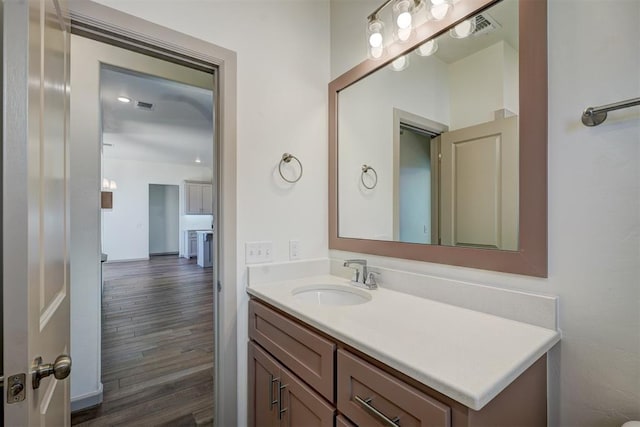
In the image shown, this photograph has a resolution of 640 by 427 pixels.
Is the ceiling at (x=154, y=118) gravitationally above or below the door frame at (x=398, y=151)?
above

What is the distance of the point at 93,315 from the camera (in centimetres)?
189

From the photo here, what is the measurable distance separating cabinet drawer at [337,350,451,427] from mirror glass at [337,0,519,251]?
651 millimetres

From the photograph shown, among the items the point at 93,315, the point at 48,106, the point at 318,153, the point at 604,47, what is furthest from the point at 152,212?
the point at 604,47

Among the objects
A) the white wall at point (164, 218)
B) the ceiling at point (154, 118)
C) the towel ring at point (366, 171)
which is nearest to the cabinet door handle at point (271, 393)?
the towel ring at point (366, 171)

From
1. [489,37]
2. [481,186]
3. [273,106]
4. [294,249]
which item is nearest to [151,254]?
[294,249]

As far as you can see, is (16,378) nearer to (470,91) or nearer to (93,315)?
(470,91)

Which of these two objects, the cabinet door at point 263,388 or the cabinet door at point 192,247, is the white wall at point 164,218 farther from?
the cabinet door at point 263,388

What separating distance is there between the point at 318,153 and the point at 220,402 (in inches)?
57.9

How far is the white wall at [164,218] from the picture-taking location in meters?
8.86

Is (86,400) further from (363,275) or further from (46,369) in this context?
(363,275)

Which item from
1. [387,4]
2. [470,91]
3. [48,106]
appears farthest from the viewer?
[387,4]

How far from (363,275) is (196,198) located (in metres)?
7.63

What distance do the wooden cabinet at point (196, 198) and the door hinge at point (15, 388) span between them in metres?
8.07

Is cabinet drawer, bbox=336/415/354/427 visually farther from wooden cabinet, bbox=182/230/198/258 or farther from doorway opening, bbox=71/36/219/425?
wooden cabinet, bbox=182/230/198/258
